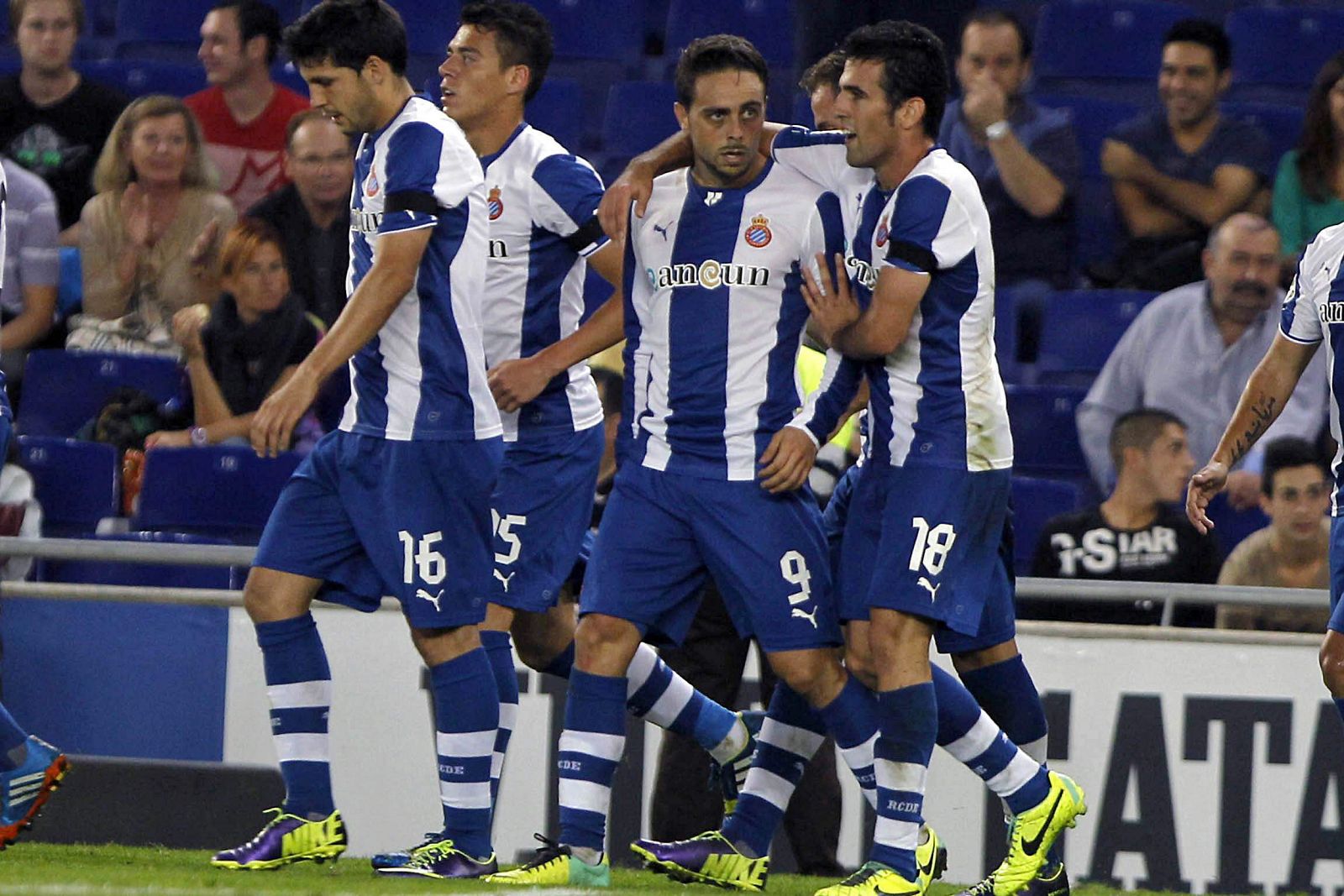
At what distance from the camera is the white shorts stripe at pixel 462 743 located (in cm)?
508

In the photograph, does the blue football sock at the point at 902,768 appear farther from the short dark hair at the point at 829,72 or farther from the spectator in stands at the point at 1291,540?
the spectator in stands at the point at 1291,540

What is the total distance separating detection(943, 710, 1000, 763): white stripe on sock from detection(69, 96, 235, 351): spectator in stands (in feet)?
13.3

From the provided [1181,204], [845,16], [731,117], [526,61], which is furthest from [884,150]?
[845,16]

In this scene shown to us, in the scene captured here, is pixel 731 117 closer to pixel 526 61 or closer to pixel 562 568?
pixel 526 61

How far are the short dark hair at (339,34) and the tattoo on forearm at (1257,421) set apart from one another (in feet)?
7.40

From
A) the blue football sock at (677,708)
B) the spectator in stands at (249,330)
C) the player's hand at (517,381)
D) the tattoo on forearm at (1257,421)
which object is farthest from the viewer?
the spectator in stands at (249,330)

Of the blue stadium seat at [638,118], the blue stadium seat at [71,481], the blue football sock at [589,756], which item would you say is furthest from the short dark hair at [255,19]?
the blue football sock at [589,756]

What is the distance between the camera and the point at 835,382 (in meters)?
5.09

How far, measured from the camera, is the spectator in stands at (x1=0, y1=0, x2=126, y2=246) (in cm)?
895

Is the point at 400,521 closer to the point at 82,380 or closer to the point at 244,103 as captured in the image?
the point at 82,380

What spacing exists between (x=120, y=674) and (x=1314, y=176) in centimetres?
484

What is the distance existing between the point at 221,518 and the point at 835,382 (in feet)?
9.57

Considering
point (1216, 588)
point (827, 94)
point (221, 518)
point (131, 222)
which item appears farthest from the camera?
point (131, 222)

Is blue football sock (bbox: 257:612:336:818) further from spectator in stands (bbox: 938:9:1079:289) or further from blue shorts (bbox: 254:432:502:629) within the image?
spectator in stands (bbox: 938:9:1079:289)
